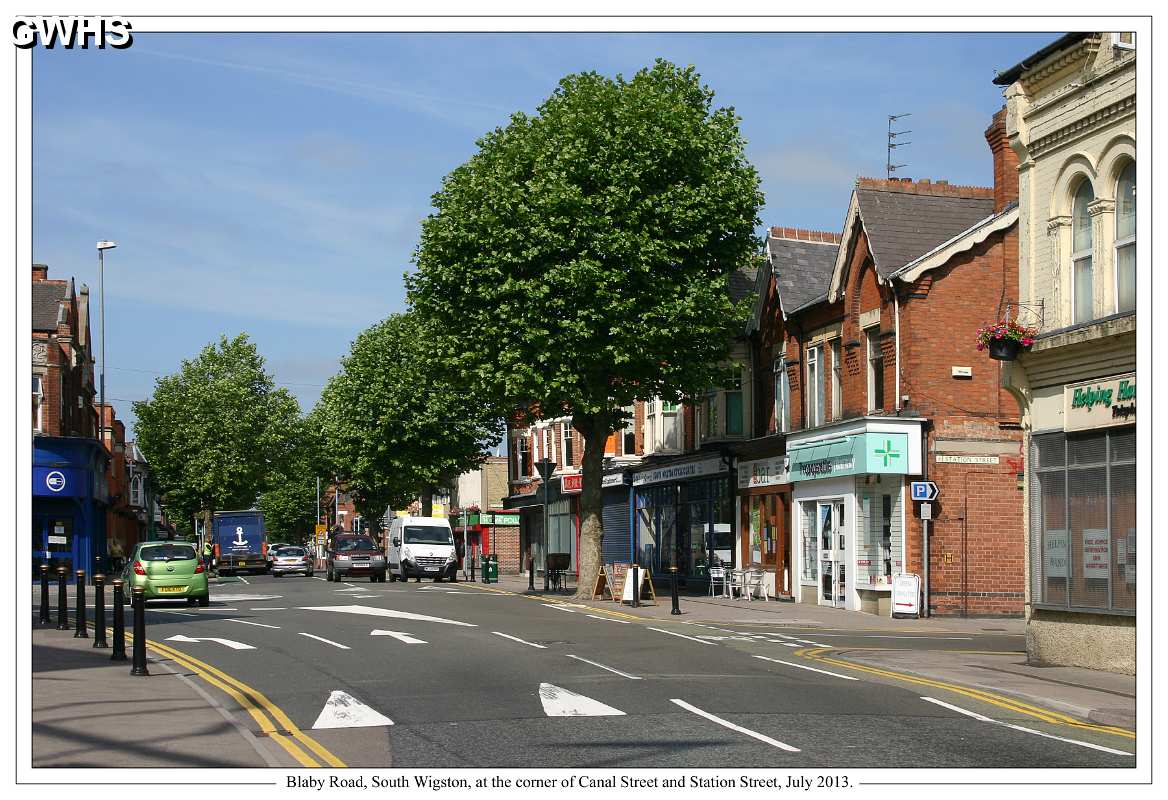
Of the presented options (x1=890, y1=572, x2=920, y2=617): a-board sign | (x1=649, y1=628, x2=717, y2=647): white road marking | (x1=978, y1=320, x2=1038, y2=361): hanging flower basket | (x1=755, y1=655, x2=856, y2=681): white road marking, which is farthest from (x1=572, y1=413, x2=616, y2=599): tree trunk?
(x1=978, y1=320, x2=1038, y2=361): hanging flower basket

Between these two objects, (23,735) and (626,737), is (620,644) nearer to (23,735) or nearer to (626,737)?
(626,737)

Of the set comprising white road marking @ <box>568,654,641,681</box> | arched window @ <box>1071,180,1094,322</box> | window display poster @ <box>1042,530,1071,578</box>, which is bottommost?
white road marking @ <box>568,654,641,681</box>

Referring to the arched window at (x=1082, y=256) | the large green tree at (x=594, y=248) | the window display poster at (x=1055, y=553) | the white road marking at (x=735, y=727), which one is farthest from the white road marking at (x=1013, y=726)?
the large green tree at (x=594, y=248)

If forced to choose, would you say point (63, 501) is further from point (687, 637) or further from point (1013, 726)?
point (1013, 726)

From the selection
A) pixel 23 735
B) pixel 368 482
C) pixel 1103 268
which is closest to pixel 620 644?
pixel 1103 268

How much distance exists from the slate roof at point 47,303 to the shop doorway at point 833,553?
34708 mm

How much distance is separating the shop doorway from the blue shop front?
31422 millimetres

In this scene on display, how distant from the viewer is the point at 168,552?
31.2m

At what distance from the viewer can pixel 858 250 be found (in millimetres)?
32219

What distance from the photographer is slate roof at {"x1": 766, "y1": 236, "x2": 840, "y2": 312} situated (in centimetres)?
3634

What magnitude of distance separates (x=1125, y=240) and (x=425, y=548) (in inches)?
1437

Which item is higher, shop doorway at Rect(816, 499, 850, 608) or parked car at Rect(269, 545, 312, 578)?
shop doorway at Rect(816, 499, 850, 608)

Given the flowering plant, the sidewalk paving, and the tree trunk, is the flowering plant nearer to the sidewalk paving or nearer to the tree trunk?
the sidewalk paving

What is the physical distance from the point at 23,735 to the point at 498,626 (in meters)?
14.5
